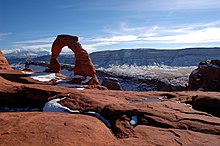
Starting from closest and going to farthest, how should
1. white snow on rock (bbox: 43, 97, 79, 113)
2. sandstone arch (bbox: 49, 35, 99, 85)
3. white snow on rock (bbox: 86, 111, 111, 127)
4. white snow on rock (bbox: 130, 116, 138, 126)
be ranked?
white snow on rock (bbox: 130, 116, 138, 126), white snow on rock (bbox: 86, 111, 111, 127), white snow on rock (bbox: 43, 97, 79, 113), sandstone arch (bbox: 49, 35, 99, 85)

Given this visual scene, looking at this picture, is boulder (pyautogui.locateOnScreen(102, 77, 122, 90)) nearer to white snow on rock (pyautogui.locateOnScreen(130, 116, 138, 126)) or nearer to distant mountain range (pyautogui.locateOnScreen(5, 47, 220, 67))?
white snow on rock (pyautogui.locateOnScreen(130, 116, 138, 126))

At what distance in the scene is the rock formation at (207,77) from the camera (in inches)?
1305

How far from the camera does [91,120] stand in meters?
7.99

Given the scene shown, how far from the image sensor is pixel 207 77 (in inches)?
1342

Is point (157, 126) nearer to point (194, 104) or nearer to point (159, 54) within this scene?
point (194, 104)

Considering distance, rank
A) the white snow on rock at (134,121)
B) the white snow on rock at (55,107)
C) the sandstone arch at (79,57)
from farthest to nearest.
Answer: the sandstone arch at (79,57) → the white snow on rock at (55,107) → the white snow on rock at (134,121)

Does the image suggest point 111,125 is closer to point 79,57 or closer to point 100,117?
point 100,117

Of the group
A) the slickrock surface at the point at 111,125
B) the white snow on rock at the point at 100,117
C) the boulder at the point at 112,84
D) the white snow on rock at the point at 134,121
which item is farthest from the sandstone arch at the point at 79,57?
the white snow on rock at the point at 134,121

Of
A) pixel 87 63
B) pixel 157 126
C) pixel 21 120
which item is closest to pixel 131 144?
pixel 157 126

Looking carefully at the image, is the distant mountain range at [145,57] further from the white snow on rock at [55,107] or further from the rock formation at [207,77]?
the white snow on rock at [55,107]

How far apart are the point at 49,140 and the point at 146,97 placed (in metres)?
7.18

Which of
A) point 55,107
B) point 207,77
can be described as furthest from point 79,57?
point 55,107

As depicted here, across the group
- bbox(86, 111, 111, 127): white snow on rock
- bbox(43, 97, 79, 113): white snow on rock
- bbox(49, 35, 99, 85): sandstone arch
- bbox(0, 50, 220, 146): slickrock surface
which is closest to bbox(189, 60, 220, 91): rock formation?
bbox(49, 35, 99, 85): sandstone arch

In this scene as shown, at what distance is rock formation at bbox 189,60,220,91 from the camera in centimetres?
3316
